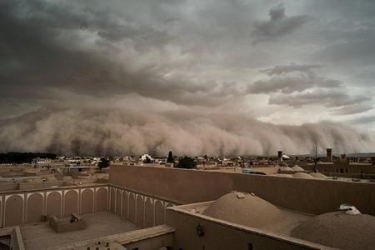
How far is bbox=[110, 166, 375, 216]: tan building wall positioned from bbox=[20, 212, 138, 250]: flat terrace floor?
359cm

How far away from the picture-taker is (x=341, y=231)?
28.9 feet

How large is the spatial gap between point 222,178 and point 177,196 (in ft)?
17.0

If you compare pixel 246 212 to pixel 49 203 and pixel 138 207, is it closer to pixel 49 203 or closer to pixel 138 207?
pixel 138 207

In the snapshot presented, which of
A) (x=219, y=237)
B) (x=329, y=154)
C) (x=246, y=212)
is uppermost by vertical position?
(x=329, y=154)

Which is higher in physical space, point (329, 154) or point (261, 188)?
point (329, 154)

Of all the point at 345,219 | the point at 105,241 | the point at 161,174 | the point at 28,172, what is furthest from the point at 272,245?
the point at 28,172

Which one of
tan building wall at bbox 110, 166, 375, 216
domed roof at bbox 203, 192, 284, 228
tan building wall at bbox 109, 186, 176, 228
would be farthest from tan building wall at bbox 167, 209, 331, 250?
tan building wall at bbox 109, 186, 176, 228

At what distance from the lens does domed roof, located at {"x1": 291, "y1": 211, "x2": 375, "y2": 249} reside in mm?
8349

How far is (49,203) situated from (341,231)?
86.5 feet

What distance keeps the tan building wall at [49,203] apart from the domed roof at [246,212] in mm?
20609

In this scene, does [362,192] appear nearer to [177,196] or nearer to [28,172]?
[177,196]

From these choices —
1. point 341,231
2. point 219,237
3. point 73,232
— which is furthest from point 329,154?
point 341,231

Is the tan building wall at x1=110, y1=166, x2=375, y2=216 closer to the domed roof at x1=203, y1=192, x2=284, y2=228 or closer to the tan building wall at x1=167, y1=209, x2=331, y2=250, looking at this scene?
the domed roof at x1=203, y1=192, x2=284, y2=228

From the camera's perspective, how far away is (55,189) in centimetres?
2844
